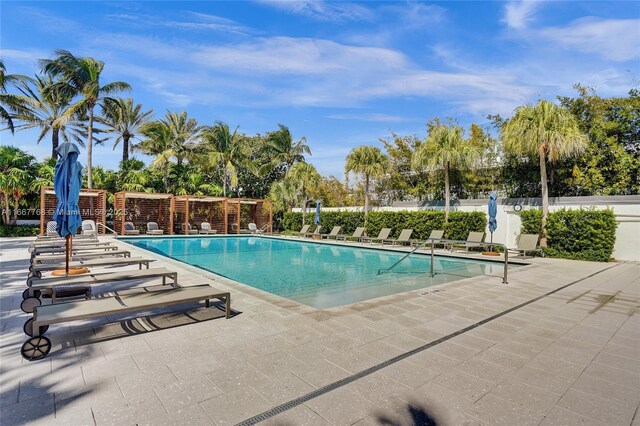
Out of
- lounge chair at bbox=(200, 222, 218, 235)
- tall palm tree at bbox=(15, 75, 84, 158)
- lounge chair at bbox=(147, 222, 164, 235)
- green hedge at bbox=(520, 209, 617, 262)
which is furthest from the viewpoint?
lounge chair at bbox=(200, 222, 218, 235)

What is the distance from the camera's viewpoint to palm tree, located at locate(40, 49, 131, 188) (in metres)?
19.5

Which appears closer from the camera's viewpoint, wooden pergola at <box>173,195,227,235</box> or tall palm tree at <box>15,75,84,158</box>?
tall palm tree at <box>15,75,84,158</box>

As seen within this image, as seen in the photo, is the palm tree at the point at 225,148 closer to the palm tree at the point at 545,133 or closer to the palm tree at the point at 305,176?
the palm tree at the point at 305,176

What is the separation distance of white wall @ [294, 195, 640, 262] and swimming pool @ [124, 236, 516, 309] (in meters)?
3.94

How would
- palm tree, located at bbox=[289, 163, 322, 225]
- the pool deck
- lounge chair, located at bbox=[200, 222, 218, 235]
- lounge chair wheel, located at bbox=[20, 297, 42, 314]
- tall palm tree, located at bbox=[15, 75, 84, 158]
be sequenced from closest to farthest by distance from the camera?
the pool deck
lounge chair wheel, located at bbox=[20, 297, 42, 314]
palm tree, located at bbox=[289, 163, 322, 225]
tall palm tree, located at bbox=[15, 75, 84, 158]
lounge chair, located at bbox=[200, 222, 218, 235]

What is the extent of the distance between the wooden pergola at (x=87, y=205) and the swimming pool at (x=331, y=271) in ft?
24.5

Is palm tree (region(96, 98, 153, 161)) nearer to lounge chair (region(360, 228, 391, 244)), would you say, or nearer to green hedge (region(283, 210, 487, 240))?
green hedge (region(283, 210, 487, 240))

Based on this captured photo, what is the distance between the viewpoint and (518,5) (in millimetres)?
9555

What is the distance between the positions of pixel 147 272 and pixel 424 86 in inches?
640

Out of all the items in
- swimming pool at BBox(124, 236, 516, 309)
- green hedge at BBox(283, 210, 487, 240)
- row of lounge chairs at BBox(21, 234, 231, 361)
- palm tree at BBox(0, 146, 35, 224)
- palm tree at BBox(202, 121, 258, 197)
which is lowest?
swimming pool at BBox(124, 236, 516, 309)

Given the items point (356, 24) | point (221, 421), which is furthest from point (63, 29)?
point (221, 421)

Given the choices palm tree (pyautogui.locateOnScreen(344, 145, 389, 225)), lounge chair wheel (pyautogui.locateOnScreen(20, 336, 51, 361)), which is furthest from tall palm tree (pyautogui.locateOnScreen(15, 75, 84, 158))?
lounge chair wheel (pyautogui.locateOnScreen(20, 336, 51, 361))

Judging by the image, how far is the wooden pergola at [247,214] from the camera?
24797 mm

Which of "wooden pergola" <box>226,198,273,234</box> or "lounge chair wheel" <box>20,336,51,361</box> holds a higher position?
"wooden pergola" <box>226,198,273,234</box>
